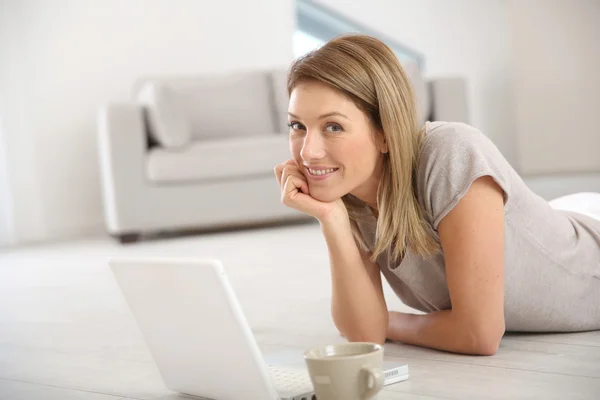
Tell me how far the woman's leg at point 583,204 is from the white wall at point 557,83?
17.2ft

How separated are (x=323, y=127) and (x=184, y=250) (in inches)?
101

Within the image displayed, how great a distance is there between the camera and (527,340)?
1528 mm

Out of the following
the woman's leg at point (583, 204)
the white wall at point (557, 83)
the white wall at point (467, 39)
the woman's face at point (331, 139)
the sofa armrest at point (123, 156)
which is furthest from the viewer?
the white wall at point (467, 39)

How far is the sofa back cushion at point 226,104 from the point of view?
4840mm

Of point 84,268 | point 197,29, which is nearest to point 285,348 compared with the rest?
point 84,268

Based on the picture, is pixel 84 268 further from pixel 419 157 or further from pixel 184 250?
pixel 419 157

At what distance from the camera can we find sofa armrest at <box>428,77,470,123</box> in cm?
488

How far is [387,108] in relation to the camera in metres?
1.29

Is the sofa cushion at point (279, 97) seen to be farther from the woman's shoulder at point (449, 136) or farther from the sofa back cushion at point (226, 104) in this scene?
the woman's shoulder at point (449, 136)


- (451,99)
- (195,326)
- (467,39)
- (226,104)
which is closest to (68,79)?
(226,104)

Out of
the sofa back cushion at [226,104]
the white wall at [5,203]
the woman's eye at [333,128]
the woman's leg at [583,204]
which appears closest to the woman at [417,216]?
the woman's eye at [333,128]

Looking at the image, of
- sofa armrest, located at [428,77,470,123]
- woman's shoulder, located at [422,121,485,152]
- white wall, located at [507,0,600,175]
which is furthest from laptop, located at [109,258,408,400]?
white wall, located at [507,0,600,175]

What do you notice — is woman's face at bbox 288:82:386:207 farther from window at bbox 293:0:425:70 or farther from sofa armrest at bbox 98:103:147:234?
window at bbox 293:0:425:70

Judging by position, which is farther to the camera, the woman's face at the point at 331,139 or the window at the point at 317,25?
the window at the point at 317,25
